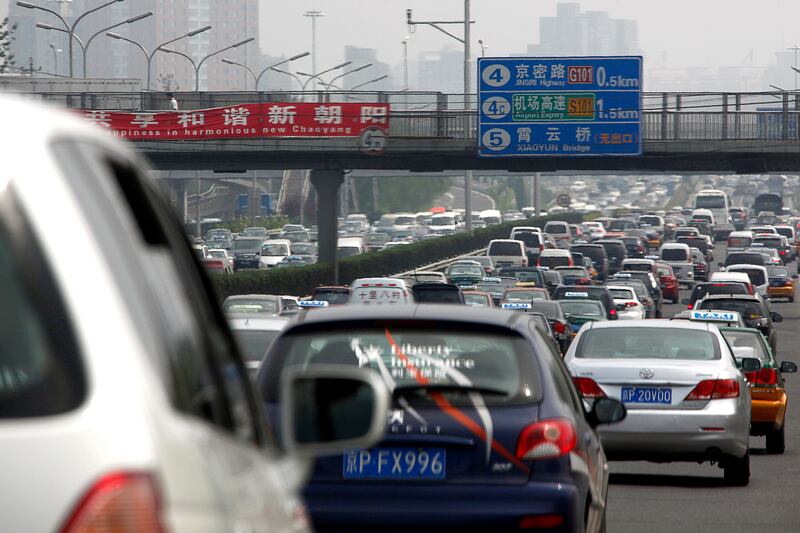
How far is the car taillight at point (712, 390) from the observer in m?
13.2

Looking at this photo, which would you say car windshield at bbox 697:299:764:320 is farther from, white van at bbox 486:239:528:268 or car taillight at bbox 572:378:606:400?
white van at bbox 486:239:528:268

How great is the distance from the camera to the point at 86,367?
87.4 inches

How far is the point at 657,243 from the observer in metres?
96.1

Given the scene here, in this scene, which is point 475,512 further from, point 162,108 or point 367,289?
point 162,108

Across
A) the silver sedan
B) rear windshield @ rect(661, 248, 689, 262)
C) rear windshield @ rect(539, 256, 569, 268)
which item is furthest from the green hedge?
the silver sedan

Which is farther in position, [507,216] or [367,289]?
[507,216]

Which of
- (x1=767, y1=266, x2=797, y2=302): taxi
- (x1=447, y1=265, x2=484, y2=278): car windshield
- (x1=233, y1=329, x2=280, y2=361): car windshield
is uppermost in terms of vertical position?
(x1=233, y1=329, x2=280, y2=361): car windshield

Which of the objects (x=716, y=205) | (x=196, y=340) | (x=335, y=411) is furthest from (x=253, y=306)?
(x=716, y=205)

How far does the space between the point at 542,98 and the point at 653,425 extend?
123ft

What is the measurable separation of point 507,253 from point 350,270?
253 inches

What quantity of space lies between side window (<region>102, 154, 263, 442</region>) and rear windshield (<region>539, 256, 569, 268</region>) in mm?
60875

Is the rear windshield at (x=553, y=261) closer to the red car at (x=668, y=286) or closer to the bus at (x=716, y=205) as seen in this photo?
the red car at (x=668, y=286)

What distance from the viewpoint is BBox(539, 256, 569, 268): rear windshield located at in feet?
210

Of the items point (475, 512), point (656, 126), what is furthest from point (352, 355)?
point (656, 126)
